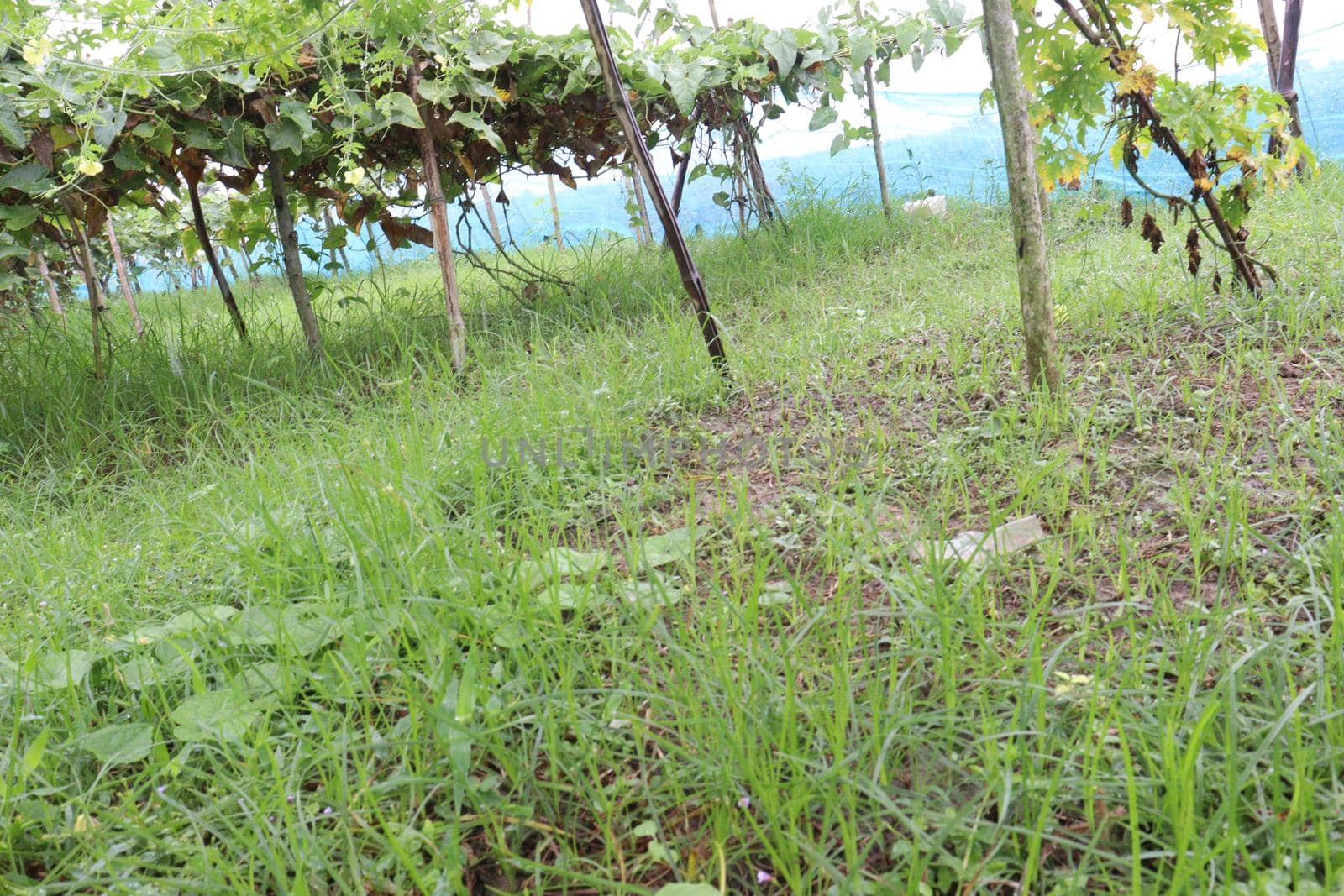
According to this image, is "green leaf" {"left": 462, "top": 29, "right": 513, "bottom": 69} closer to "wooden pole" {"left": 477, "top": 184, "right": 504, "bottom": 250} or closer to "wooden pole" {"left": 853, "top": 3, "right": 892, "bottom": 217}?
"wooden pole" {"left": 477, "top": 184, "right": 504, "bottom": 250}

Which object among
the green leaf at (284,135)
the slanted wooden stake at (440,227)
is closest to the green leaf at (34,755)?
the slanted wooden stake at (440,227)

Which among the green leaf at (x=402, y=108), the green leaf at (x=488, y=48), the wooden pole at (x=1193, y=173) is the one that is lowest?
the wooden pole at (x=1193, y=173)

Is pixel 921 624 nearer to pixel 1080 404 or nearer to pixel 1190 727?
pixel 1190 727

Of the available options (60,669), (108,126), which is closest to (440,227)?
(108,126)

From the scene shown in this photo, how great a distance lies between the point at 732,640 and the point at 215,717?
2.48ft

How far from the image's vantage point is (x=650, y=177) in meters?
2.48

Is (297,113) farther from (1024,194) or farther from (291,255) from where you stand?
(1024,194)

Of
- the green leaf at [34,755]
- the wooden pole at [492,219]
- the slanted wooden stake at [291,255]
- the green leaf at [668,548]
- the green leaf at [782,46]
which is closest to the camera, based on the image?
the green leaf at [34,755]

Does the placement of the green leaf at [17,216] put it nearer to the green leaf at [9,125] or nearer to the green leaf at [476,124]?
the green leaf at [9,125]

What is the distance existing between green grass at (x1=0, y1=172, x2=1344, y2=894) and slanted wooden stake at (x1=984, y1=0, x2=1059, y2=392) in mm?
129

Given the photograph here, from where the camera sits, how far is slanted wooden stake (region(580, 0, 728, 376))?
7.86 feet

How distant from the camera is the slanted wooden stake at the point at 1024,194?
6.97 feet

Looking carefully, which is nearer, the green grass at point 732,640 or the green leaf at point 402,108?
the green grass at point 732,640

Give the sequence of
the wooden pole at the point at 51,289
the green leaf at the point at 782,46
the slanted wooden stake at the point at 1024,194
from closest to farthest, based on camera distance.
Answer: the slanted wooden stake at the point at 1024,194 → the green leaf at the point at 782,46 → the wooden pole at the point at 51,289
